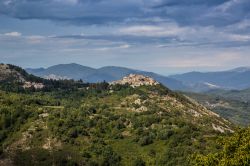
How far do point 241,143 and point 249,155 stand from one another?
10.1 metres

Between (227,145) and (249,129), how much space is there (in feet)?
20.5

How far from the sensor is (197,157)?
7581 cm

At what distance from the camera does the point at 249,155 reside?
66375mm

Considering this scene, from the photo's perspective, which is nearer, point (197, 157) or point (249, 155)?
point (249, 155)

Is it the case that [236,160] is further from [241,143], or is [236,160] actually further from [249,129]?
[249,129]

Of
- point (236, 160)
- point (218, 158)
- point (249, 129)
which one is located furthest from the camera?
point (249, 129)

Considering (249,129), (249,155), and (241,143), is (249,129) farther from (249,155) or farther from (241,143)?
(249,155)

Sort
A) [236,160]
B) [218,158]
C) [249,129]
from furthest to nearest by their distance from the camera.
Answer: [249,129]
[218,158]
[236,160]

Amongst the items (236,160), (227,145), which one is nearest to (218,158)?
(227,145)

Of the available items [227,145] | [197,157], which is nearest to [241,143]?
[227,145]

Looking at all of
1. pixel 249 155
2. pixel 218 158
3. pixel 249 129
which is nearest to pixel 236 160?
pixel 249 155

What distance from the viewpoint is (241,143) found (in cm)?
7638

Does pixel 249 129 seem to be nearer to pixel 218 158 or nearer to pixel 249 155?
pixel 218 158

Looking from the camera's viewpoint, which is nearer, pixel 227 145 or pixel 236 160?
pixel 236 160
